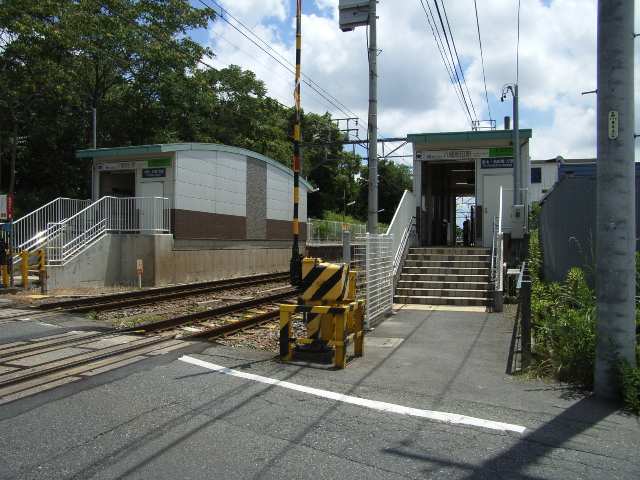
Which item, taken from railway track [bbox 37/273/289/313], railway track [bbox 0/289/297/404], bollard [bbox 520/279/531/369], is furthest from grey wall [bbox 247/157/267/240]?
bollard [bbox 520/279/531/369]

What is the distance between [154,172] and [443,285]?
12243 millimetres

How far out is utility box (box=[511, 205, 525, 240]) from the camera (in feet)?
53.7

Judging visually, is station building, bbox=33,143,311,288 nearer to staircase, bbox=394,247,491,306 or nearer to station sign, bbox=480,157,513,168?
staircase, bbox=394,247,491,306

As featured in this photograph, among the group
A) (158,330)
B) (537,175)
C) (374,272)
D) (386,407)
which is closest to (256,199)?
(374,272)

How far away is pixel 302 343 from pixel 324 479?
12.1 feet

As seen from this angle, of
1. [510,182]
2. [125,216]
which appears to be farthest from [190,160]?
[510,182]

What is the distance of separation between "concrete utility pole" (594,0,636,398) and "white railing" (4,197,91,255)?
658 inches

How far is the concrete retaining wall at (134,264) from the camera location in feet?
57.6

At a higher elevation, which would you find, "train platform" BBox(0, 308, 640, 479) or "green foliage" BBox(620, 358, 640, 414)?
"green foliage" BBox(620, 358, 640, 414)

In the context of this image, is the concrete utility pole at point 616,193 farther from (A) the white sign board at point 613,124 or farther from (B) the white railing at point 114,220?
(B) the white railing at point 114,220

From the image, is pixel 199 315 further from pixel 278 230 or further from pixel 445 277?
pixel 278 230

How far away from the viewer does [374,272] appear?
10797 millimetres

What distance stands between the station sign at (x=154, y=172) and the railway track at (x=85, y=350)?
10827mm

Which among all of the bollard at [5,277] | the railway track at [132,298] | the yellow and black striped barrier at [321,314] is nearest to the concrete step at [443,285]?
the railway track at [132,298]
